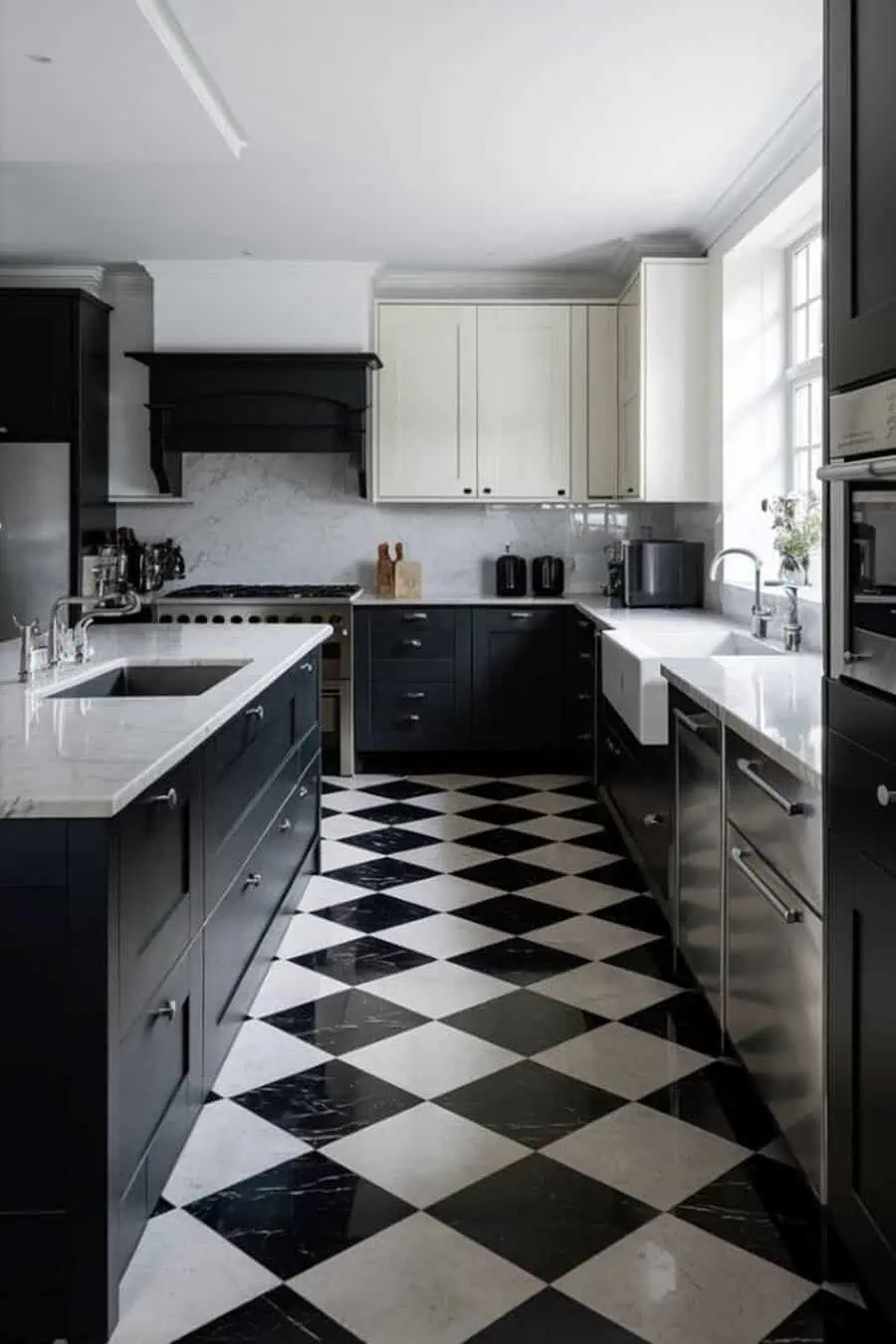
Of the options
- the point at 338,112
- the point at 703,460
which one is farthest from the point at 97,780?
the point at 703,460

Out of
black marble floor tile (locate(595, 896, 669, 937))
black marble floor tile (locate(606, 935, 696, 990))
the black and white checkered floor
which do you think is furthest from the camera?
black marble floor tile (locate(595, 896, 669, 937))

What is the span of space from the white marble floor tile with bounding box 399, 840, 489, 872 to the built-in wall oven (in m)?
2.74

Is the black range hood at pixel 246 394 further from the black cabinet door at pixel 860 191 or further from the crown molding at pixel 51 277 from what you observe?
the black cabinet door at pixel 860 191

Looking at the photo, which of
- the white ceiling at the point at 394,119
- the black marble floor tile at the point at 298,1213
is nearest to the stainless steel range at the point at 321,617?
the white ceiling at the point at 394,119

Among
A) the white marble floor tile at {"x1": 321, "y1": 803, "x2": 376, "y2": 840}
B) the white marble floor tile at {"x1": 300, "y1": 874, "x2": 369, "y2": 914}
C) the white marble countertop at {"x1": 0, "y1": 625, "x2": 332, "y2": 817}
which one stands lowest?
the white marble floor tile at {"x1": 300, "y1": 874, "x2": 369, "y2": 914}

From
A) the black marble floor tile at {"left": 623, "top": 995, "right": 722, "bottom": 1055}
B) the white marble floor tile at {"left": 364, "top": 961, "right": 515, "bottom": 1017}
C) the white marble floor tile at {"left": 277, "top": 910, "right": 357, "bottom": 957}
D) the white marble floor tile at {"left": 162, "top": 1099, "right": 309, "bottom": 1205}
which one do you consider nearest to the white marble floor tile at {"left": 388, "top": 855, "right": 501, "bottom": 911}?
the white marble floor tile at {"left": 277, "top": 910, "right": 357, "bottom": 957}

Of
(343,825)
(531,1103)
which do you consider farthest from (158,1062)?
(343,825)

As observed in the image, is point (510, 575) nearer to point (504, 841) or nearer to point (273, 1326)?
point (504, 841)

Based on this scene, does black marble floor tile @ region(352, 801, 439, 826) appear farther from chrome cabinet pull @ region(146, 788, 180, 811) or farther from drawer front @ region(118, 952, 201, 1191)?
chrome cabinet pull @ region(146, 788, 180, 811)

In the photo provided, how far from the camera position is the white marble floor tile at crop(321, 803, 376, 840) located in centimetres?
500

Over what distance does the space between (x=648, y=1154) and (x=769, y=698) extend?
3.25 ft

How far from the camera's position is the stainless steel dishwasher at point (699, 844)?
9.10 feet

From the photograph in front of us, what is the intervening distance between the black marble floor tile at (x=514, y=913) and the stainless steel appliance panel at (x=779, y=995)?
3.85ft

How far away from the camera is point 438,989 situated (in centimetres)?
329
